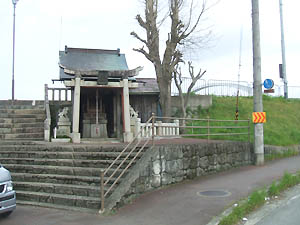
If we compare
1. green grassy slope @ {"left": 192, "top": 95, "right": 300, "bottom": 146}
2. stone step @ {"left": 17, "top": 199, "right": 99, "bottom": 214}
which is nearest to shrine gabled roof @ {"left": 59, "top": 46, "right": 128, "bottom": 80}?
green grassy slope @ {"left": 192, "top": 95, "right": 300, "bottom": 146}

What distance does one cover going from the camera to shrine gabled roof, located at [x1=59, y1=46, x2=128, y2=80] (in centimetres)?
1600

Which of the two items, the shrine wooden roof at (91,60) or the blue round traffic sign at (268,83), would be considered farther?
the shrine wooden roof at (91,60)

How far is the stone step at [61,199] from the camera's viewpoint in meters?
7.12

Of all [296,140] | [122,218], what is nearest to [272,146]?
[296,140]

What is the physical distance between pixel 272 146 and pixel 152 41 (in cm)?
720

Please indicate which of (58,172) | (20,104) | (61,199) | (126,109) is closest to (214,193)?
(61,199)

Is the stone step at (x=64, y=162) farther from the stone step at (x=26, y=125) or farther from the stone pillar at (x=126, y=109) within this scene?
the stone step at (x=26, y=125)

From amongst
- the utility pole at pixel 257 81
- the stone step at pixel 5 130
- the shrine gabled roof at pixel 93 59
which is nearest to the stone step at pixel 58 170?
the stone step at pixel 5 130

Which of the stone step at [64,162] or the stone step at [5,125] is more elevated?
the stone step at [5,125]

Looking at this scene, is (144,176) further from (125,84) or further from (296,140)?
(296,140)

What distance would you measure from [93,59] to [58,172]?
29.9ft

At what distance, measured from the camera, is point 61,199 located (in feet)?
24.5

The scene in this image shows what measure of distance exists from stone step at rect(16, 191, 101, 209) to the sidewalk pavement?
343 millimetres

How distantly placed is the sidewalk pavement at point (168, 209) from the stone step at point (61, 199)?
34 centimetres
